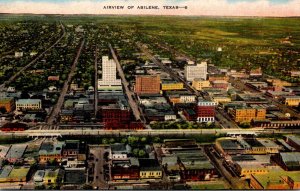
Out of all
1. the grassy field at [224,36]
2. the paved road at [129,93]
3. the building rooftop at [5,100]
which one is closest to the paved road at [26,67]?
the building rooftop at [5,100]

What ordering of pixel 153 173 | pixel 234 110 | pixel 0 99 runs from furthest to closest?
pixel 234 110, pixel 0 99, pixel 153 173

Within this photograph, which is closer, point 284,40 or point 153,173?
point 153,173

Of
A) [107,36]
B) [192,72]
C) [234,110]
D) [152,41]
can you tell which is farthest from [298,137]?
[107,36]

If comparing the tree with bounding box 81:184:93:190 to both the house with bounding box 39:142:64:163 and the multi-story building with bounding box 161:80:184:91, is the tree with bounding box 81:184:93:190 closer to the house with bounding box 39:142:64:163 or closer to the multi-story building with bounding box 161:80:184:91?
the house with bounding box 39:142:64:163

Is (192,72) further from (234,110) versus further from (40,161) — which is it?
(40,161)

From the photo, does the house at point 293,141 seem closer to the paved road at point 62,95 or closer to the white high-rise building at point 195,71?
the white high-rise building at point 195,71

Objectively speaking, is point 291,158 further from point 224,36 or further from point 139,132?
point 139,132

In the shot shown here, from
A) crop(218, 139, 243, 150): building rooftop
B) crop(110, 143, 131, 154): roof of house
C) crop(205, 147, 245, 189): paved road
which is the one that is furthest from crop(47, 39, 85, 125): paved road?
crop(218, 139, 243, 150): building rooftop
